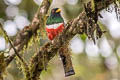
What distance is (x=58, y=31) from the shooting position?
258 centimetres

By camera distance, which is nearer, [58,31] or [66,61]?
[66,61]

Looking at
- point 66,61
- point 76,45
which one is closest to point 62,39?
point 66,61

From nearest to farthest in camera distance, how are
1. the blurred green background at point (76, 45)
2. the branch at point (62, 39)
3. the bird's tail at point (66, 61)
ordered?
1. the branch at point (62, 39)
2. the bird's tail at point (66, 61)
3. the blurred green background at point (76, 45)

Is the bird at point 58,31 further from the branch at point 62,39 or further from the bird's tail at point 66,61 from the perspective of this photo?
the branch at point 62,39

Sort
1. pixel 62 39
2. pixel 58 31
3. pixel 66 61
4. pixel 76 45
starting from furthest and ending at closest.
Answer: pixel 76 45 < pixel 58 31 < pixel 66 61 < pixel 62 39

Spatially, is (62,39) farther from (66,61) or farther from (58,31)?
(58,31)

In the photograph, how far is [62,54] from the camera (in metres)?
2.38

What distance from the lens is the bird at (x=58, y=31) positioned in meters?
2.38

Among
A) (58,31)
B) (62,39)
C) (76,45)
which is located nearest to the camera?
(62,39)

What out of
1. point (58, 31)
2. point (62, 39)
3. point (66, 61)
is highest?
point (58, 31)

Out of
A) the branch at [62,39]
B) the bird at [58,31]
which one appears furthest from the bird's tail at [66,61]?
the branch at [62,39]

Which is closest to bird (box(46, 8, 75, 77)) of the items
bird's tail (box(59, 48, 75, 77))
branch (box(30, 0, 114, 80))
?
bird's tail (box(59, 48, 75, 77))

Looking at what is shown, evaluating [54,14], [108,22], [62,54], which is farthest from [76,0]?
[62,54]

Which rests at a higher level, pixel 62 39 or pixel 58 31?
pixel 58 31
